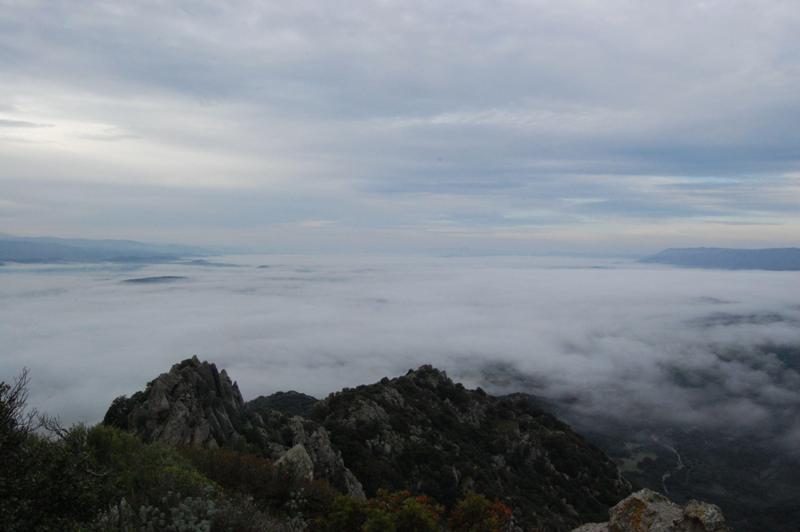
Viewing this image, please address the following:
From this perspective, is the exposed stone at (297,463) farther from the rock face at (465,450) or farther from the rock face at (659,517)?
the rock face at (465,450)

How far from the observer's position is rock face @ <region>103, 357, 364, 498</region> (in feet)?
80.2

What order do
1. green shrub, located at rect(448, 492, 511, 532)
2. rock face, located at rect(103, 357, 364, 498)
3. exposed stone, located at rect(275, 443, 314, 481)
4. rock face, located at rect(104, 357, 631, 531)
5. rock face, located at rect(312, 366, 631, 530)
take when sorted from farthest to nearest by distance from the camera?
1. rock face, located at rect(312, 366, 631, 530)
2. rock face, located at rect(104, 357, 631, 531)
3. rock face, located at rect(103, 357, 364, 498)
4. exposed stone, located at rect(275, 443, 314, 481)
5. green shrub, located at rect(448, 492, 511, 532)

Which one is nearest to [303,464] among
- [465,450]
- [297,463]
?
[297,463]

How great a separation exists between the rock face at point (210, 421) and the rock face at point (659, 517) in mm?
14715

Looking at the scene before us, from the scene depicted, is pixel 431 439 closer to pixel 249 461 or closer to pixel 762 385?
pixel 249 461

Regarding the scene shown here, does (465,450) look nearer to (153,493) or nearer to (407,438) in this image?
(407,438)

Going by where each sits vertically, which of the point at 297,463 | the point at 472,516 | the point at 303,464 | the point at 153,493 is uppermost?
the point at 153,493

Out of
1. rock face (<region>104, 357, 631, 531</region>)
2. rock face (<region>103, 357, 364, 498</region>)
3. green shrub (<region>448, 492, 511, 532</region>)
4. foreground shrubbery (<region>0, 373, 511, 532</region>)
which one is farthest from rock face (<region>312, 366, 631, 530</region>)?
foreground shrubbery (<region>0, 373, 511, 532</region>)

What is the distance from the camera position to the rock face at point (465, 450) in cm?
3497

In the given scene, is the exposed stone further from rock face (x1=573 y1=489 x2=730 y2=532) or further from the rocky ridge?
rock face (x1=573 y1=489 x2=730 y2=532)

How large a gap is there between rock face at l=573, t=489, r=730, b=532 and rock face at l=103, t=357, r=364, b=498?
14715 millimetres

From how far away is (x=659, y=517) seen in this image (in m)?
9.89

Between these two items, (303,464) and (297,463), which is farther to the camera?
(303,464)

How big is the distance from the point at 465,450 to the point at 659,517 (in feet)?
112
